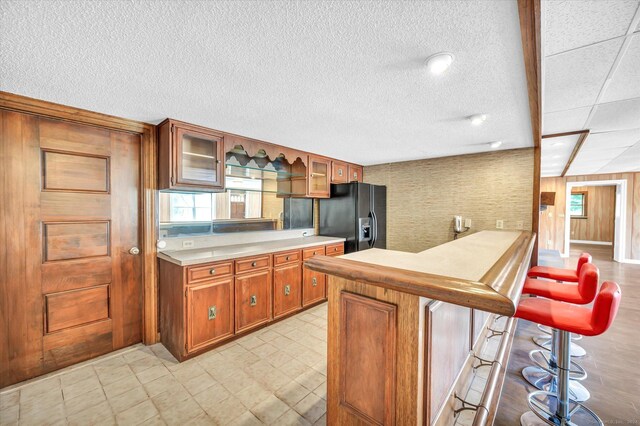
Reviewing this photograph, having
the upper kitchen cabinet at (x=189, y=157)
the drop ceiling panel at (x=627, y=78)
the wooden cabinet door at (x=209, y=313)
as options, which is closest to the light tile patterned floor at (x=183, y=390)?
the wooden cabinet door at (x=209, y=313)

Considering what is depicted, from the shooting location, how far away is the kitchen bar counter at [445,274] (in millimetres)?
775

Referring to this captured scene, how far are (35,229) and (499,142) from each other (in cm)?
464

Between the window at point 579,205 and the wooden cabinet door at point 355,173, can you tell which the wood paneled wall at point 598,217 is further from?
the wooden cabinet door at point 355,173

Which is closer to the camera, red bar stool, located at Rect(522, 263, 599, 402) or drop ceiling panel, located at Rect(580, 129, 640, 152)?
red bar stool, located at Rect(522, 263, 599, 402)

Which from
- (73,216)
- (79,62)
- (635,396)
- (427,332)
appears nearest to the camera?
(427,332)

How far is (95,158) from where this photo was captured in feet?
7.56

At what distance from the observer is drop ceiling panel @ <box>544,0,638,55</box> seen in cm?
105

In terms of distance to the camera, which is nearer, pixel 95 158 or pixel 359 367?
pixel 359 367

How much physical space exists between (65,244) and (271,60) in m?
2.33

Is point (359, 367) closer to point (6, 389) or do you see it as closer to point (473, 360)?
point (473, 360)

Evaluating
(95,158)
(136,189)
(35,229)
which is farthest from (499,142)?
(35,229)

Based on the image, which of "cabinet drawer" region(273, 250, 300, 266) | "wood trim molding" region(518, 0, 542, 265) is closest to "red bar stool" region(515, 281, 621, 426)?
"wood trim molding" region(518, 0, 542, 265)

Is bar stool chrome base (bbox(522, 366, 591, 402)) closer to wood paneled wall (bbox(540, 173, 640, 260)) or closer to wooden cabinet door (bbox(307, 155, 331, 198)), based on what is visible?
wooden cabinet door (bbox(307, 155, 331, 198))

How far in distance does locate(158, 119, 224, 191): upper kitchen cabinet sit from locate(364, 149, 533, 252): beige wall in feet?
9.65
